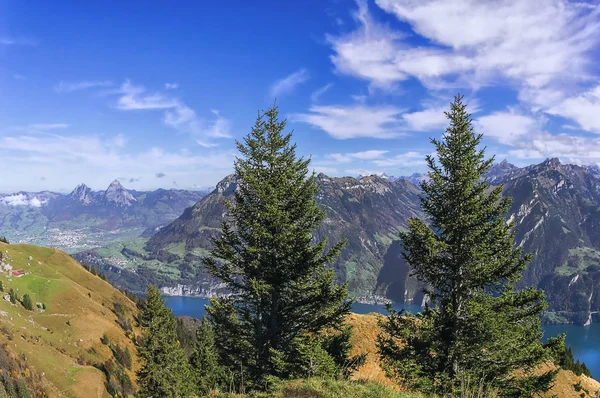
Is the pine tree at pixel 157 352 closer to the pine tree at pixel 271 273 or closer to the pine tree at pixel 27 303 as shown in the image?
the pine tree at pixel 271 273

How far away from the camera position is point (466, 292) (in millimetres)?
17891

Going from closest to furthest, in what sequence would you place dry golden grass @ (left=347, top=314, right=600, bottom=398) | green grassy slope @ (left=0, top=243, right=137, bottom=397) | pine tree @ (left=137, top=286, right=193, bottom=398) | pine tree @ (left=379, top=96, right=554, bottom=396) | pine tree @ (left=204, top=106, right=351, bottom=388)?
pine tree @ (left=379, top=96, right=554, bottom=396) → pine tree @ (left=204, top=106, right=351, bottom=388) → dry golden grass @ (left=347, top=314, right=600, bottom=398) → pine tree @ (left=137, top=286, right=193, bottom=398) → green grassy slope @ (left=0, top=243, right=137, bottom=397)

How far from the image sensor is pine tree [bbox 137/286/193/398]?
41531 millimetres

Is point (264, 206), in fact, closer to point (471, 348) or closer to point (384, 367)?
point (384, 367)

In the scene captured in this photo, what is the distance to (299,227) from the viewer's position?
2033 centimetres

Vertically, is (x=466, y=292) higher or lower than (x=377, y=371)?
higher

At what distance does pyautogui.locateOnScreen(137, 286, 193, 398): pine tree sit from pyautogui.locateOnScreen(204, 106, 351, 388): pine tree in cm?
2481

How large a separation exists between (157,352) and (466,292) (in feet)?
129

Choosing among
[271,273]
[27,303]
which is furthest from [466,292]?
[27,303]

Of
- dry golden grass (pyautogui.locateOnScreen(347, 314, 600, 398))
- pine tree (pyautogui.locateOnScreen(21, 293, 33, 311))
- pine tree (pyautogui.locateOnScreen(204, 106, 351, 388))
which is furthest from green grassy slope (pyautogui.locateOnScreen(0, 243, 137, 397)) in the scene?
pine tree (pyautogui.locateOnScreen(204, 106, 351, 388))

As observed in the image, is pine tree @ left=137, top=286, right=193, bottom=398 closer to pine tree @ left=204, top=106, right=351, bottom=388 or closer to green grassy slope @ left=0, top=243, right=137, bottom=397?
green grassy slope @ left=0, top=243, right=137, bottom=397

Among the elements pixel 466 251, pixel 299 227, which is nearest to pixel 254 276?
pixel 299 227

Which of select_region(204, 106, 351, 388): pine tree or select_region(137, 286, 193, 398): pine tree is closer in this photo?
select_region(204, 106, 351, 388): pine tree

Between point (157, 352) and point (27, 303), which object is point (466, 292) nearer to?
point (157, 352)
